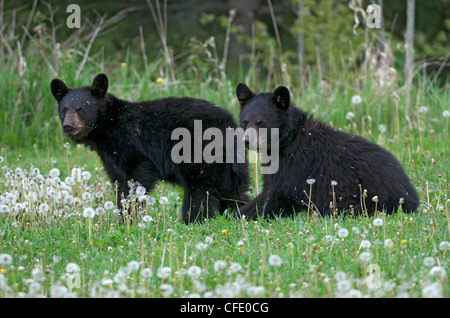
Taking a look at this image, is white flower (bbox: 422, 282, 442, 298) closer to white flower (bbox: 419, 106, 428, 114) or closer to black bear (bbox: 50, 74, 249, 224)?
black bear (bbox: 50, 74, 249, 224)

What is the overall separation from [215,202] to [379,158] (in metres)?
1.44

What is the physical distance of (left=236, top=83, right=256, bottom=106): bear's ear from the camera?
5727 millimetres

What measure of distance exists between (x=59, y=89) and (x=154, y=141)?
1192 millimetres

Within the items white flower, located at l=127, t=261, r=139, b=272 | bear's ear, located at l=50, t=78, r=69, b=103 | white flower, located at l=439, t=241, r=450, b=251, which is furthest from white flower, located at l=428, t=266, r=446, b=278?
bear's ear, located at l=50, t=78, r=69, b=103

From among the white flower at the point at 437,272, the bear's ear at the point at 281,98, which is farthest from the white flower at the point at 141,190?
the white flower at the point at 437,272

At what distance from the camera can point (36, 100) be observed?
354 inches

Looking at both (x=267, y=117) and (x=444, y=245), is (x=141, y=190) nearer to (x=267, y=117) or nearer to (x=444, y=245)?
(x=267, y=117)

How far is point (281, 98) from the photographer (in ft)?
18.0

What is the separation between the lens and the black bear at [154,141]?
5.66 m

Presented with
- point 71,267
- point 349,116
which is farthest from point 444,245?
point 349,116

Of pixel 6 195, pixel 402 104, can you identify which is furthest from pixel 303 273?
pixel 402 104
